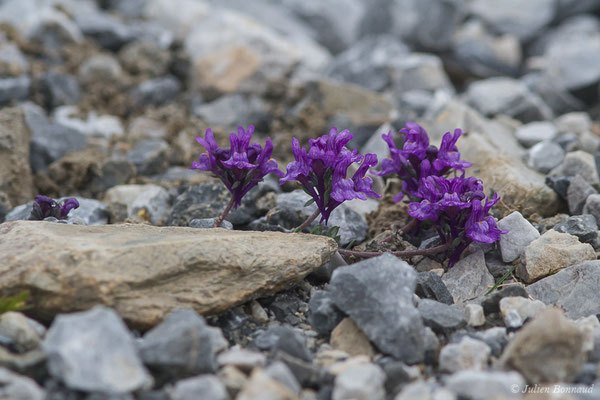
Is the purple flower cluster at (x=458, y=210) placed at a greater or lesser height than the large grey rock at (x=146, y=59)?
greater

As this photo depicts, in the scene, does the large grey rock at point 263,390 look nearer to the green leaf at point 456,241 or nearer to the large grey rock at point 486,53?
the green leaf at point 456,241

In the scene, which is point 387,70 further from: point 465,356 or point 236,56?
point 465,356

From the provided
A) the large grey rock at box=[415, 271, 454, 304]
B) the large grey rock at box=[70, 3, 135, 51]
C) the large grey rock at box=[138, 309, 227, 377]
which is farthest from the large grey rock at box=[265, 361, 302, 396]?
the large grey rock at box=[70, 3, 135, 51]

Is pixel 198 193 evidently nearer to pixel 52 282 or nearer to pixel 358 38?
pixel 52 282

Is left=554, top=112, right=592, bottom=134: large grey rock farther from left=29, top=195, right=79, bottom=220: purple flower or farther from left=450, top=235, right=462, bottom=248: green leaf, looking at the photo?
left=29, top=195, right=79, bottom=220: purple flower

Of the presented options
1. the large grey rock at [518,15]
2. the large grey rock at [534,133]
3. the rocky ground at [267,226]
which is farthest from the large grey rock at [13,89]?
the large grey rock at [518,15]
